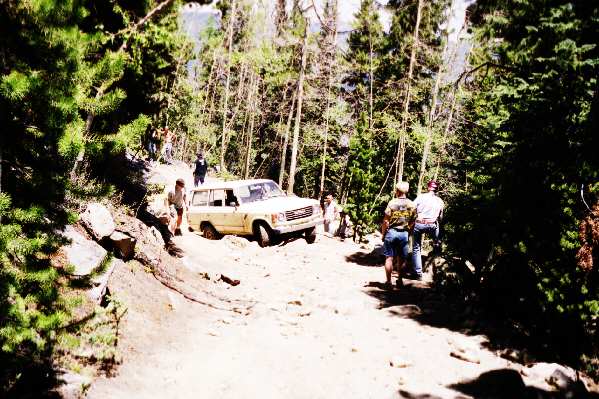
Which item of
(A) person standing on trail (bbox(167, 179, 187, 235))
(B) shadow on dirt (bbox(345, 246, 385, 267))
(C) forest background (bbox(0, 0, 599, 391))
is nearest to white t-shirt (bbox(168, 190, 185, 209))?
(A) person standing on trail (bbox(167, 179, 187, 235))

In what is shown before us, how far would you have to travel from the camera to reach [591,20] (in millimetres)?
5852

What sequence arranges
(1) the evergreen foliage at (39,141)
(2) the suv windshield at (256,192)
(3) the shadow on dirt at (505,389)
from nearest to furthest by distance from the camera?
(1) the evergreen foliage at (39,141)
(3) the shadow on dirt at (505,389)
(2) the suv windshield at (256,192)

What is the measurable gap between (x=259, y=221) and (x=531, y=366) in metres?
9.00

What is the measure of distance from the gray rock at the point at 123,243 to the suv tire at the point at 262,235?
5420mm

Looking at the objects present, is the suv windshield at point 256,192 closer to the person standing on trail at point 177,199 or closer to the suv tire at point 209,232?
the suv tire at point 209,232

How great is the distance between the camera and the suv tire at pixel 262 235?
41.6ft

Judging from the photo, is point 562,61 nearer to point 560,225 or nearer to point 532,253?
point 560,225

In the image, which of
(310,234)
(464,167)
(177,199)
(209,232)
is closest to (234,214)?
(209,232)

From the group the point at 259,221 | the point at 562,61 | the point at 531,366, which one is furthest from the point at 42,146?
the point at 259,221

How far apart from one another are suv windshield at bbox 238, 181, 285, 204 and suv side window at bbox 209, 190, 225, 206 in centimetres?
76

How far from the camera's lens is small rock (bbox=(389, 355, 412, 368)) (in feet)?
16.9

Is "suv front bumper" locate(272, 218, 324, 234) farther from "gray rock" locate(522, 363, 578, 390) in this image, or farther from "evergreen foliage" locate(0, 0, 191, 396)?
"evergreen foliage" locate(0, 0, 191, 396)

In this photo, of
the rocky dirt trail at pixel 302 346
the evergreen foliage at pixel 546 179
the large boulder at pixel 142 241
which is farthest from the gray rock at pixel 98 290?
the evergreen foliage at pixel 546 179

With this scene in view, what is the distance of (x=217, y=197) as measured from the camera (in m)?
13.9
